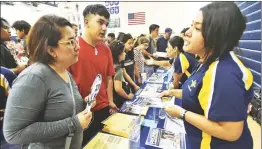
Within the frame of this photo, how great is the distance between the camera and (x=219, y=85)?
702mm

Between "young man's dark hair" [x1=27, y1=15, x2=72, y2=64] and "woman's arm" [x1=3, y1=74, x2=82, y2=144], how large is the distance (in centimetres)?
12

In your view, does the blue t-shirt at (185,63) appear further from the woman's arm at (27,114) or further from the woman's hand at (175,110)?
the woman's arm at (27,114)

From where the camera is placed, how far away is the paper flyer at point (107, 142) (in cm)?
116

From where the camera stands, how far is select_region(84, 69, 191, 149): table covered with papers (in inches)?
45.7

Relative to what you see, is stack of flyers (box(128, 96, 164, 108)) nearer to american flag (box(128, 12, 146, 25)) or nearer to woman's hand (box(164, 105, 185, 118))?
woman's hand (box(164, 105, 185, 118))

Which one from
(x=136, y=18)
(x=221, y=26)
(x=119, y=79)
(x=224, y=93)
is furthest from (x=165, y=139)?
(x=136, y=18)

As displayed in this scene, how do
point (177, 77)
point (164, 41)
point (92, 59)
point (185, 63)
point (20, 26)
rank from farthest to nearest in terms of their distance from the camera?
point (164, 41)
point (20, 26)
point (177, 77)
point (185, 63)
point (92, 59)

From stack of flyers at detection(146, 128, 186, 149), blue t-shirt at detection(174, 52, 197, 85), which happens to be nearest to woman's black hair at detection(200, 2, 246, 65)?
stack of flyers at detection(146, 128, 186, 149)

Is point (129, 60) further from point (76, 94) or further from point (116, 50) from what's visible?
point (76, 94)

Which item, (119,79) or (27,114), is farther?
(119,79)

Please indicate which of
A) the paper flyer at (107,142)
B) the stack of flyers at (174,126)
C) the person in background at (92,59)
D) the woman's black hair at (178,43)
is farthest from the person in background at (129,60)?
the paper flyer at (107,142)

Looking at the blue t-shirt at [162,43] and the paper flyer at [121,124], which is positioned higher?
the blue t-shirt at [162,43]

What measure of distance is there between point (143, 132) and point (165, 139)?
174 mm

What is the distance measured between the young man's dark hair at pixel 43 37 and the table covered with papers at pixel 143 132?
64 cm
